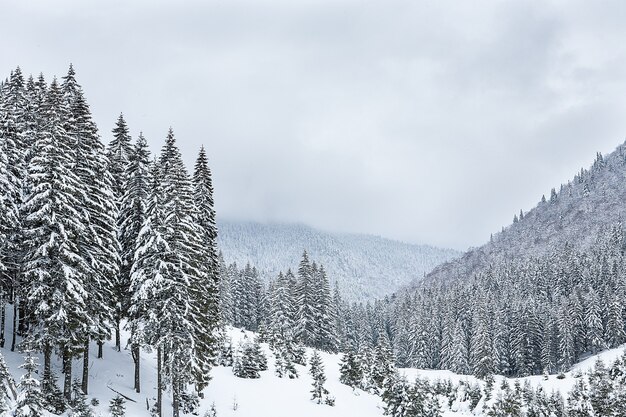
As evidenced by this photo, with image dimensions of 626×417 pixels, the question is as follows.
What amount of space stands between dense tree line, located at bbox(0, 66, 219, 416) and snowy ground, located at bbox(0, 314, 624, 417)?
5.47 ft

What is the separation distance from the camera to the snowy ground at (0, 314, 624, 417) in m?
32.2

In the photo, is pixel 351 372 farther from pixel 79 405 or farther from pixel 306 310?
pixel 79 405

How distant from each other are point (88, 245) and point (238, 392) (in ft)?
65.6

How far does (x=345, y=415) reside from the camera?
42781 mm

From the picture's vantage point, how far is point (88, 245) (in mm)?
30297

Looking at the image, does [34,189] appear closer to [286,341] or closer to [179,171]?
[179,171]

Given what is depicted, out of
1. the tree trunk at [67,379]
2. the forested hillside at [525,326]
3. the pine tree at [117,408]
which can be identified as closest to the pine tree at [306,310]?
the forested hillside at [525,326]

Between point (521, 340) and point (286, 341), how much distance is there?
60.8 metres

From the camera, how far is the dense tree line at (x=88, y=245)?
27.4 meters

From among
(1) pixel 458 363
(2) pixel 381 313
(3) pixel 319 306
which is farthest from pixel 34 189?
(2) pixel 381 313

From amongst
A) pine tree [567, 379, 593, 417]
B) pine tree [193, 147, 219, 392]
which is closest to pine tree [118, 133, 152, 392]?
pine tree [193, 147, 219, 392]

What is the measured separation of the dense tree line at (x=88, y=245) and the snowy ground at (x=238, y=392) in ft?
5.47

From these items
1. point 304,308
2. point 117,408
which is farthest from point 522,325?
point 117,408

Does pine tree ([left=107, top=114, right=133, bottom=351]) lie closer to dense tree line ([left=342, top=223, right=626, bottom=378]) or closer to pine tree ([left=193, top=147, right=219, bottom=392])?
pine tree ([left=193, top=147, right=219, bottom=392])
